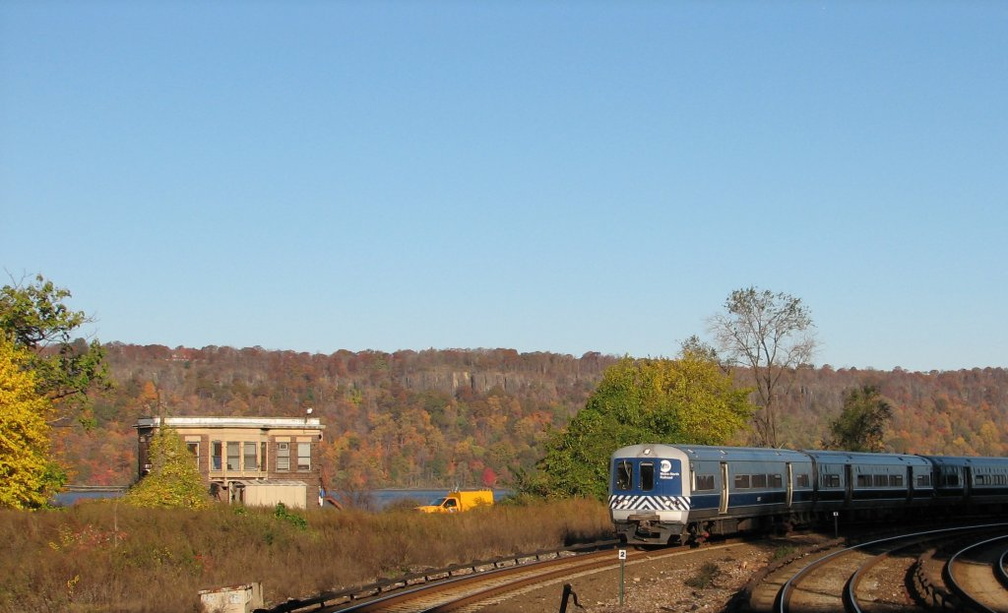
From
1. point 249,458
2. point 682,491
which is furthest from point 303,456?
point 682,491

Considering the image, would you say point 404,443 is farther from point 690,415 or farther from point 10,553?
point 10,553

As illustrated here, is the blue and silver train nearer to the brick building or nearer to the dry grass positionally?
A: the dry grass

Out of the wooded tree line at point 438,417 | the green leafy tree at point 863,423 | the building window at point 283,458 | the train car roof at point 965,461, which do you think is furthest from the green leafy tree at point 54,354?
the green leafy tree at point 863,423

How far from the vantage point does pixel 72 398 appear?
138ft

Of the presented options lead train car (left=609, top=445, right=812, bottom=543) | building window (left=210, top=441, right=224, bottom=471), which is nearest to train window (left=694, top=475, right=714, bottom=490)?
lead train car (left=609, top=445, right=812, bottom=543)

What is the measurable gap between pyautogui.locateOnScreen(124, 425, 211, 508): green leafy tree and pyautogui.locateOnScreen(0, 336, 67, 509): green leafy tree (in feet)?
22.3

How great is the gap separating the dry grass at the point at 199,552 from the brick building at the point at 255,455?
24897mm

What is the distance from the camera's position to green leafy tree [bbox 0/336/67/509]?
27.9 meters

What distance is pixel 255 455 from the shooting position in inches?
2351

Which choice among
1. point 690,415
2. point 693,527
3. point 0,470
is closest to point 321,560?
point 0,470

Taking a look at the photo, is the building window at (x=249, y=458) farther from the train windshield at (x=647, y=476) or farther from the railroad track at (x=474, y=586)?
the railroad track at (x=474, y=586)

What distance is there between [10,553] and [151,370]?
181 m

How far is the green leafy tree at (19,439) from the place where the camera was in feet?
91.6

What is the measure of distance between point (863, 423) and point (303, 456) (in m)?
50.9
